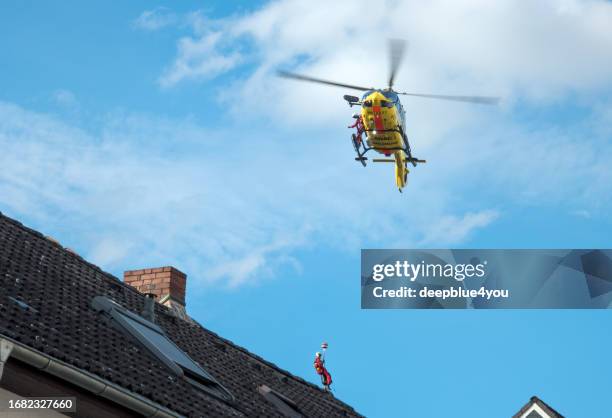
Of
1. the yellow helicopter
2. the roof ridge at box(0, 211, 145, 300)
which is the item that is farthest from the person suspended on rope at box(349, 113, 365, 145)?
the roof ridge at box(0, 211, 145, 300)

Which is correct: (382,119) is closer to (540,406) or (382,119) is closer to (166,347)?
(540,406)

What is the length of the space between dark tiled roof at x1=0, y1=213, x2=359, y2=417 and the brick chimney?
2.35m

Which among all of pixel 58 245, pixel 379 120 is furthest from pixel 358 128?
pixel 58 245

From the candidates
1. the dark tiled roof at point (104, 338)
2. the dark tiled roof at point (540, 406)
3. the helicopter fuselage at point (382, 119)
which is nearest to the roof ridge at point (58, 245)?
the dark tiled roof at point (104, 338)

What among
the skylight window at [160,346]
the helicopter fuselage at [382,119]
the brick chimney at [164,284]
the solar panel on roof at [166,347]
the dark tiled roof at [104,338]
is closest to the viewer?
the dark tiled roof at [104,338]

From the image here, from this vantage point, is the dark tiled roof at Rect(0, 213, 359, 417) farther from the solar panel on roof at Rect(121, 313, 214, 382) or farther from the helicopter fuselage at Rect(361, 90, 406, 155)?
the helicopter fuselage at Rect(361, 90, 406, 155)

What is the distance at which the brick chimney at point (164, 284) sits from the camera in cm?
2370

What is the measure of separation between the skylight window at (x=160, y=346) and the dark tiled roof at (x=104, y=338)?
22 cm

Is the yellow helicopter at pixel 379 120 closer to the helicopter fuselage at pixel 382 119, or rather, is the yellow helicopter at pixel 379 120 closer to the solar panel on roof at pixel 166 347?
the helicopter fuselage at pixel 382 119

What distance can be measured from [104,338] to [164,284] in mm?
8818

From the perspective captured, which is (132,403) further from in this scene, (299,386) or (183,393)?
(299,386)

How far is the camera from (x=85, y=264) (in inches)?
755

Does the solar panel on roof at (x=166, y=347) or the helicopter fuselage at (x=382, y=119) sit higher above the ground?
the helicopter fuselage at (x=382, y=119)

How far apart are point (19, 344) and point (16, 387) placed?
41cm
